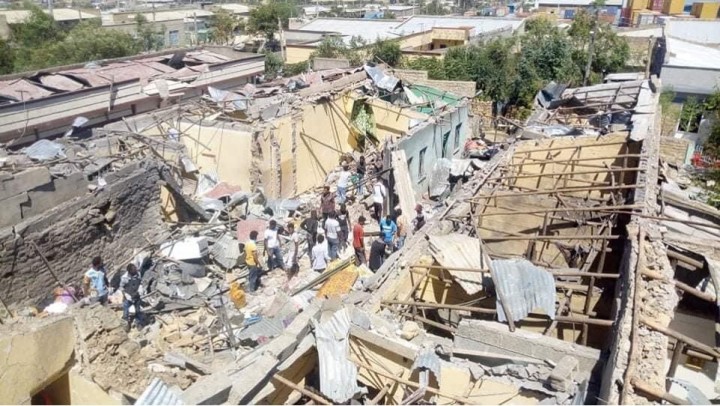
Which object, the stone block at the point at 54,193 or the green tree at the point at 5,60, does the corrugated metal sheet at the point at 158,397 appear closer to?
the stone block at the point at 54,193

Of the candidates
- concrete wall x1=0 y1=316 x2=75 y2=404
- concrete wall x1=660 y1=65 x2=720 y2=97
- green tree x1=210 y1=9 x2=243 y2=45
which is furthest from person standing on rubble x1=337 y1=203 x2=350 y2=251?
green tree x1=210 y1=9 x2=243 y2=45

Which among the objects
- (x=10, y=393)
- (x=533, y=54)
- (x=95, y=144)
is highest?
(x=533, y=54)

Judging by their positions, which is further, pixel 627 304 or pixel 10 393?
pixel 10 393

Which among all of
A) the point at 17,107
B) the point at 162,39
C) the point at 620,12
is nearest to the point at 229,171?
the point at 17,107

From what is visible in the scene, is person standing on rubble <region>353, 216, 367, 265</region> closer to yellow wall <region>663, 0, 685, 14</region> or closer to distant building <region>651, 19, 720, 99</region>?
distant building <region>651, 19, 720, 99</region>

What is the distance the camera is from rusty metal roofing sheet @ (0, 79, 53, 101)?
1769cm

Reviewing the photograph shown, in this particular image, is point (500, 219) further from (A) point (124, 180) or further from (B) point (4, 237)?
(B) point (4, 237)

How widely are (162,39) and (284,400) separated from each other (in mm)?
44505

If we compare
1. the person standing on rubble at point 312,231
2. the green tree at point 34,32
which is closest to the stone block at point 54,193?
the person standing on rubble at point 312,231

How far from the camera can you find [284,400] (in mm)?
6062

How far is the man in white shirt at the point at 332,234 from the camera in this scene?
11.7 m

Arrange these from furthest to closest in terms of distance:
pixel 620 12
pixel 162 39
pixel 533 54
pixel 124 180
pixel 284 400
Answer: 1. pixel 620 12
2. pixel 162 39
3. pixel 533 54
4. pixel 124 180
5. pixel 284 400

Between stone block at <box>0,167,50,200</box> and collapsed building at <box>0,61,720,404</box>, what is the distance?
0.04 metres

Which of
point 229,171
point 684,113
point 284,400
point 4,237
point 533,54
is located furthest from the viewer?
point 533,54
